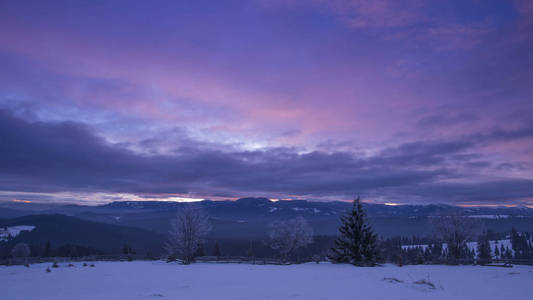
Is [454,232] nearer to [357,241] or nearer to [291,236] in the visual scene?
[357,241]

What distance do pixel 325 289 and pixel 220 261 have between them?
74.6ft

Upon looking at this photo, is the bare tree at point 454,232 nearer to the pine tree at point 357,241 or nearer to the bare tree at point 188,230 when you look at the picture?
the pine tree at point 357,241

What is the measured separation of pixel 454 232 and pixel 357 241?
23348 mm

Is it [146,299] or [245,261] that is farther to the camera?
[245,261]

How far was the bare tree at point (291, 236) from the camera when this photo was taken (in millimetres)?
58938

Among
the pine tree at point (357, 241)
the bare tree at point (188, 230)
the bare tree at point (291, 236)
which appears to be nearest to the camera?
the pine tree at point (357, 241)

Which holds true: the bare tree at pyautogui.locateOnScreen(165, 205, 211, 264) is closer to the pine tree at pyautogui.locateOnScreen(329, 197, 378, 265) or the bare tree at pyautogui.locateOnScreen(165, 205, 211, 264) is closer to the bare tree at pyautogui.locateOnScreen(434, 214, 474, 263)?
the pine tree at pyautogui.locateOnScreen(329, 197, 378, 265)

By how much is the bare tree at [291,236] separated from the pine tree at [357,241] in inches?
889

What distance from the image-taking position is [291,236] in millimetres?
59406

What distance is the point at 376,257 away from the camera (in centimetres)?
3553

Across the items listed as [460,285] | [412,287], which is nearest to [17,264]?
[412,287]

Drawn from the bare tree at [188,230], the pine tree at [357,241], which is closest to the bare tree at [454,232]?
the pine tree at [357,241]

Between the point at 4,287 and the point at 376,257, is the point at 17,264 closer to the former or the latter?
the point at 4,287

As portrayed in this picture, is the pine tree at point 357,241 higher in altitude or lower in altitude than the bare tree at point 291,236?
higher
